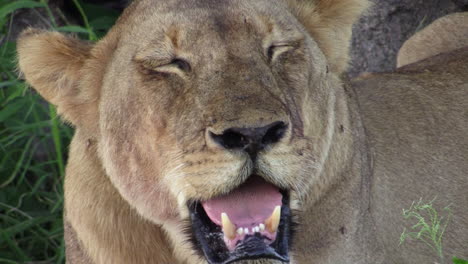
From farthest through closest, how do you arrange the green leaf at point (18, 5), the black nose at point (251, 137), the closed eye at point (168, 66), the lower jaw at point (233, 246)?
the green leaf at point (18, 5)
the closed eye at point (168, 66)
the lower jaw at point (233, 246)
the black nose at point (251, 137)

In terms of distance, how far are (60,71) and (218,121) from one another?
0.67 metres

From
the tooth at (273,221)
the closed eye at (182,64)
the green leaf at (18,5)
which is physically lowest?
the tooth at (273,221)

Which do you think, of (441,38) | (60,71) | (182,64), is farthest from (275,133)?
(441,38)

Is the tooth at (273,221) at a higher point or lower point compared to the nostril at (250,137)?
lower

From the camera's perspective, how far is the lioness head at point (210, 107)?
7.07 feet

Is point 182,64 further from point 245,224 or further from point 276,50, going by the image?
point 245,224

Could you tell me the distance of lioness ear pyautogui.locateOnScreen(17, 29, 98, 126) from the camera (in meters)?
2.60

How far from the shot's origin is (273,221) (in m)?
2.19

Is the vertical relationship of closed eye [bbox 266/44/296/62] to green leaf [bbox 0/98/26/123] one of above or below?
above

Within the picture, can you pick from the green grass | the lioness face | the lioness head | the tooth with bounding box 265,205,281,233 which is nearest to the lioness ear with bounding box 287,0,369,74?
the lioness head

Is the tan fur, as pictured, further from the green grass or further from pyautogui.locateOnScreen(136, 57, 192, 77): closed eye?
pyautogui.locateOnScreen(136, 57, 192, 77): closed eye

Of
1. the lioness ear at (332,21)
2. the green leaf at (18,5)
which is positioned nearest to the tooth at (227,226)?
the lioness ear at (332,21)

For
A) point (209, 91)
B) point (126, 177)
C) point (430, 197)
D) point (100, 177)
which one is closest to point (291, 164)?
point (209, 91)

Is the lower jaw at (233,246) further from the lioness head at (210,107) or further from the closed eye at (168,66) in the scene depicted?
the closed eye at (168,66)
